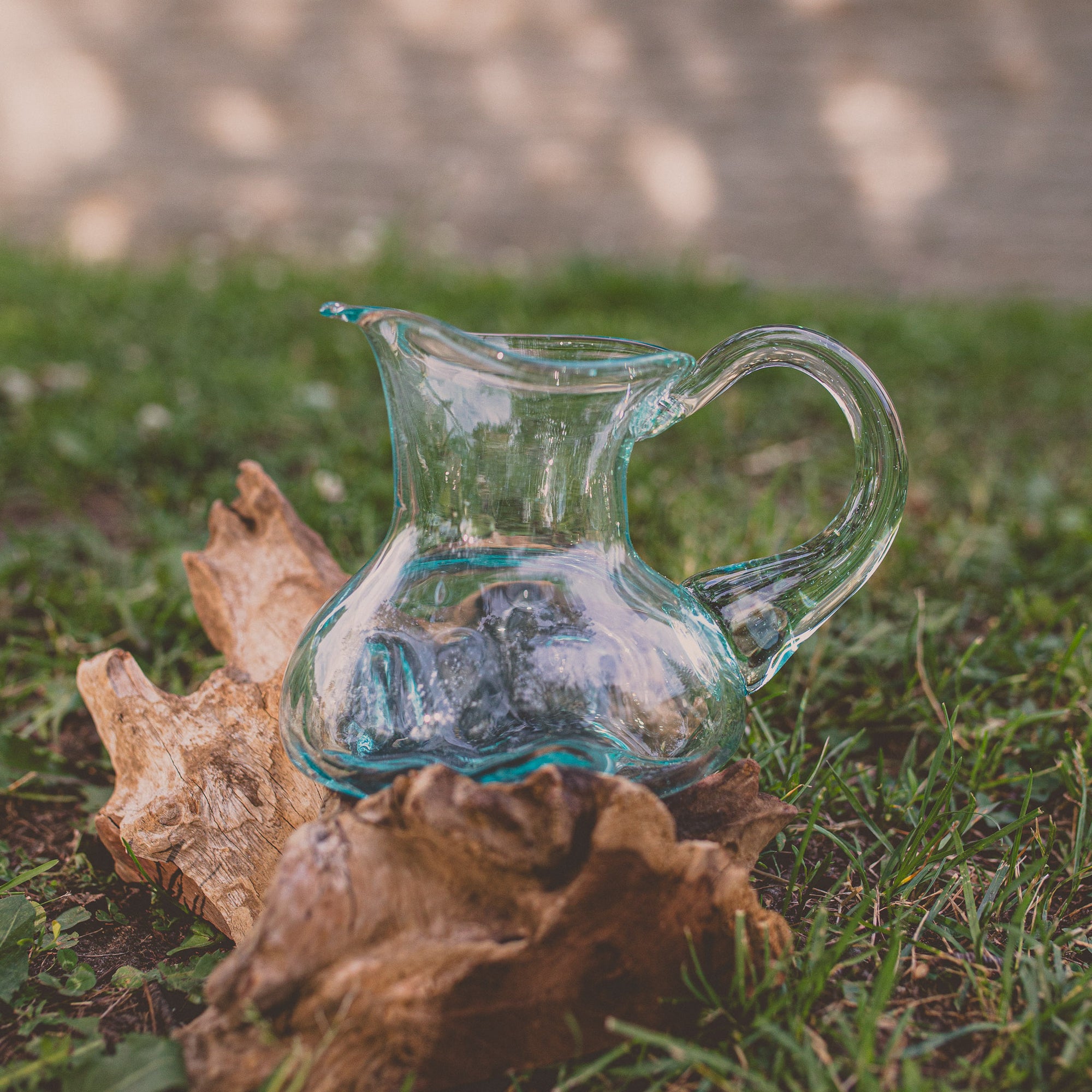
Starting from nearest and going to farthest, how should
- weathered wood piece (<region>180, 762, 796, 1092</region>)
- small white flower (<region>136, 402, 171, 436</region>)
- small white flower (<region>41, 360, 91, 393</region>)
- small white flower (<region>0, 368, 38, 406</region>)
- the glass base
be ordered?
weathered wood piece (<region>180, 762, 796, 1092</region>)
the glass base
small white flower (<region>136, 402, 171, 436</region>)
small white flower (<region>0, 368, 38, 406</region>)
small white flower (<region>41, 360, 91, 393</region>)

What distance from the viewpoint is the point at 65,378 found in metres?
2.93

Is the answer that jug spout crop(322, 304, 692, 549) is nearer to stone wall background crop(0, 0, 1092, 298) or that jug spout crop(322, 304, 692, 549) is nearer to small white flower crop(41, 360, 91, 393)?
small white flower crop(41, 360, 91, 393)

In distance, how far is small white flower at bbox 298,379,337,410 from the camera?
284cm

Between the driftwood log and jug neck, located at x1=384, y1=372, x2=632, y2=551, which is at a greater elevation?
jug neck, located at x1=384, y1=372, x2=632, y2=551

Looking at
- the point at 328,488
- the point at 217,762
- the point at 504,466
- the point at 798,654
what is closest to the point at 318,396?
the point at 328,488

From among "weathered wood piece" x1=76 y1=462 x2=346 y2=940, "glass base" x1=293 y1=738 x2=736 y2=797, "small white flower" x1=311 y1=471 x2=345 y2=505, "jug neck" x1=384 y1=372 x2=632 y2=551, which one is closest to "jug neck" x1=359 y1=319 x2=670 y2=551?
"jug neck" x1=384 y1=372 x2=632 y2=551

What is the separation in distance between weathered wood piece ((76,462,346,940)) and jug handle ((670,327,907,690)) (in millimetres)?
514

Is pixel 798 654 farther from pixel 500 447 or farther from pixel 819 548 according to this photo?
pixel 500 447

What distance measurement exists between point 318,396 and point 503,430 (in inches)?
81.4

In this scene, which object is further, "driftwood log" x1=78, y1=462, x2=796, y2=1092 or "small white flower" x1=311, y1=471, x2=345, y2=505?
"small white flower" x1=311, y1=471, x2=345, y2=505

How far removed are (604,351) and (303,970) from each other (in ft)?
2.21

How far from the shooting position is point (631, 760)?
36.7 inches

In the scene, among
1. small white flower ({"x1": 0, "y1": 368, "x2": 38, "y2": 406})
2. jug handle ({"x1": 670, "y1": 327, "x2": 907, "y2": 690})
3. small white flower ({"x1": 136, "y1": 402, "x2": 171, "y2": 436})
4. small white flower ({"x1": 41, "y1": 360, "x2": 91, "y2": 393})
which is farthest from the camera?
small white flower ({"x1": 41, "y1": 360, "x2": 91, "y2": 393})

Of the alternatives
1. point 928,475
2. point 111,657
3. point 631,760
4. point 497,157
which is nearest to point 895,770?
point 631,760
